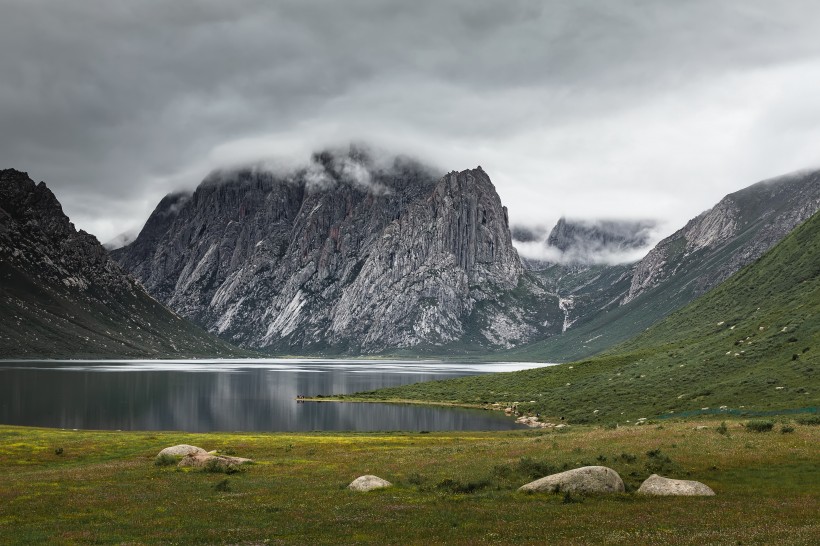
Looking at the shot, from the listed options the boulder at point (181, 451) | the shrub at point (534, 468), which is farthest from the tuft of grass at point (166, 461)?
the shrub at point (534, 468)

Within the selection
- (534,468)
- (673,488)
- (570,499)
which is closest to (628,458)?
(534,468)

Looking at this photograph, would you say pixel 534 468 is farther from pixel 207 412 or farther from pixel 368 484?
pixel 207 412

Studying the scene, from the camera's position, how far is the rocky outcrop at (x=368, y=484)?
141 ft

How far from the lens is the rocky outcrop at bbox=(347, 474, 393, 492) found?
4306 centimetres

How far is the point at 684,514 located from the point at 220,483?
2917 centimetres

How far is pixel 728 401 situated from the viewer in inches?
3755

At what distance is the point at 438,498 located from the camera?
39.7 metres

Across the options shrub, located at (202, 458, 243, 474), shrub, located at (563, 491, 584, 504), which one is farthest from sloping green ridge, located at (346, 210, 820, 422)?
shrub, located at (202, 458, 243, 474)

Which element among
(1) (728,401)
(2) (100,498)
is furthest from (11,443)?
(1) (728,401)

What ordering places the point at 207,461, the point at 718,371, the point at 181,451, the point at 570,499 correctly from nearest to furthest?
the point at 570,499
the point at 207,461
the point at 181,451
the point at 718,371

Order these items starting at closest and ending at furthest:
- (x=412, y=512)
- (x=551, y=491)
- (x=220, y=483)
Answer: (x=412, y=512) < (x=551, y=491) < (x=220, y=483)

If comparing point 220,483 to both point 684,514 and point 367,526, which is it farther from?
point 684,514

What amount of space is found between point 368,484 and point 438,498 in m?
5.93

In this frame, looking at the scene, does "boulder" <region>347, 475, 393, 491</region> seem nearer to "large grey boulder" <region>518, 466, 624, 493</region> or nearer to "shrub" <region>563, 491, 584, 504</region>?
"large grey boulder" <region>518, 466, 624, 493</region>
